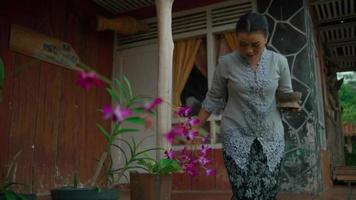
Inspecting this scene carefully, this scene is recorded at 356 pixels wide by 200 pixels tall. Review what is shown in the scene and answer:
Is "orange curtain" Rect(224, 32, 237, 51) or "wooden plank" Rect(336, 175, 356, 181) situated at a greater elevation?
"orange curtain" Rect(224, 32, 237, 51)

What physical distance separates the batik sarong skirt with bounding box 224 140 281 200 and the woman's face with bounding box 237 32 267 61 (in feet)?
1.16

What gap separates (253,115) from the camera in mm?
1503

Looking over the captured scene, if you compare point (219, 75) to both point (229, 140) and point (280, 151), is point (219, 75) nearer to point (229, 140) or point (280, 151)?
point (229, 140)

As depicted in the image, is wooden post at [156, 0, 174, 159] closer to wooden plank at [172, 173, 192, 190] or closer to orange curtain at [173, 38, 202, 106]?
orange curtain at [173, 38, 202, 106]

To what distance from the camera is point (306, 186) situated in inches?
166

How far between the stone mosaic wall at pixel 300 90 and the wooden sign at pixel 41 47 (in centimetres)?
255

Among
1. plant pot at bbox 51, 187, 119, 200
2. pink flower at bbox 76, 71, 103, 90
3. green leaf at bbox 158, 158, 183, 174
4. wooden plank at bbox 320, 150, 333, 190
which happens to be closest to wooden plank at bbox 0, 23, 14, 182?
green leaf at bbox 158, 158, 183, 174

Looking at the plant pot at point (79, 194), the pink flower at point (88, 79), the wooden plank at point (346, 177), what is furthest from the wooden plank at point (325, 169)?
the pink flower at point (88, 79)

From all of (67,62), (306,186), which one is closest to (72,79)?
(67,62)

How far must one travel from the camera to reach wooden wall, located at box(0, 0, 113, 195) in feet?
13.7

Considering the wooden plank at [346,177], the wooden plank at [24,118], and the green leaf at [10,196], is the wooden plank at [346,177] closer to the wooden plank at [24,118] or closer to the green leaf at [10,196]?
the wooden plank at [24,118]

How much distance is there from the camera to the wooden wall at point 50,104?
418 cm

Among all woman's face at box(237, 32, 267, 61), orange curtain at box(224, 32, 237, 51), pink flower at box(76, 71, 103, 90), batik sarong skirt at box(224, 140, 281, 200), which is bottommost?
batik sarong skirt at box(224, 140, 281, 200)

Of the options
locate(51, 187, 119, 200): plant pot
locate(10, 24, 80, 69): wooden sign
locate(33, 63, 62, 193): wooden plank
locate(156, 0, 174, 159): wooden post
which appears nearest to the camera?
locate(51, 187, 119, 200): plant pot
